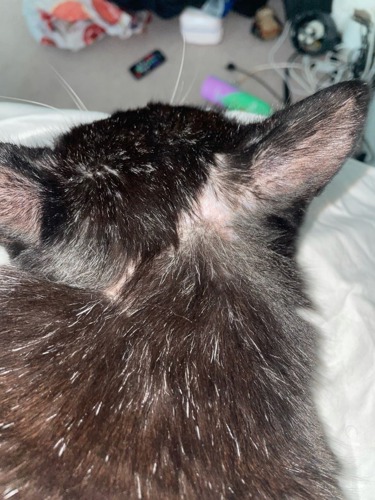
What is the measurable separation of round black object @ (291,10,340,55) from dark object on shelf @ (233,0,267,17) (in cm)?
14

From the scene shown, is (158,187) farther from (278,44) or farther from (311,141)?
(278,44)

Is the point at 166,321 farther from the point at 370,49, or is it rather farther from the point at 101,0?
the point at 101,0

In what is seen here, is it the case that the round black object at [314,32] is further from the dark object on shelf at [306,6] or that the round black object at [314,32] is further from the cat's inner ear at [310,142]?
the cat's inner ear at [310,142]

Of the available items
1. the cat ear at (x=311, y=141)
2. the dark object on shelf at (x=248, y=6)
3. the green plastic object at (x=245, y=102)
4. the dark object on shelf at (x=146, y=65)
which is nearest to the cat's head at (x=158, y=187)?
the cat ear at (x=311, y=141)

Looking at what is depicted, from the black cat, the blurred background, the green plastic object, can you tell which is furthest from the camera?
the blurred background

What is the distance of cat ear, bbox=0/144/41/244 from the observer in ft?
2.17

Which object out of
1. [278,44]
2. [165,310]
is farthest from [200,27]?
[165,310]

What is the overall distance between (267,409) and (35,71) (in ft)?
4.40

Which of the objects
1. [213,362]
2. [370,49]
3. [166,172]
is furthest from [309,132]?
[370,49]

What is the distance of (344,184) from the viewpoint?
1.27 m

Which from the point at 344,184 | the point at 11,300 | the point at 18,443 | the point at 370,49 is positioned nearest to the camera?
the point at 18,443

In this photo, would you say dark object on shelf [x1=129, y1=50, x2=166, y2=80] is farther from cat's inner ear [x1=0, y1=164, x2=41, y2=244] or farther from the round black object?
cat's inner ear [x1=0, y1=164, x2=41, y2=244]

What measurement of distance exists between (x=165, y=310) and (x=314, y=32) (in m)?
1.19

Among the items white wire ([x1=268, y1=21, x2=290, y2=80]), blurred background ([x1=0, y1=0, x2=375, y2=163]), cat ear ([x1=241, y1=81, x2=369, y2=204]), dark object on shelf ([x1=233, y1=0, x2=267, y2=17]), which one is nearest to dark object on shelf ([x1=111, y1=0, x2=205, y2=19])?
blurred background ([x1=0, y1=0, x2=375, y2=163])
